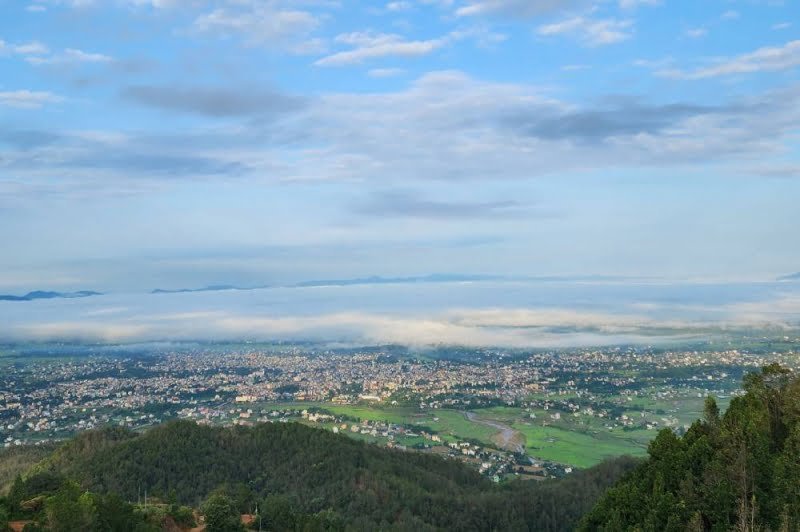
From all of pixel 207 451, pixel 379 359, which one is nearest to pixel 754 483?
pixel 207 451

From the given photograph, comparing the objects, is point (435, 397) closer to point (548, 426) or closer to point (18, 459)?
point (548, 426)

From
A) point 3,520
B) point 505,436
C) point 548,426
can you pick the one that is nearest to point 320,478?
point 3,520

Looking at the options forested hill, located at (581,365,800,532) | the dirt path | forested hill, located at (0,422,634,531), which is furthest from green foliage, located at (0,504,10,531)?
the dirt path

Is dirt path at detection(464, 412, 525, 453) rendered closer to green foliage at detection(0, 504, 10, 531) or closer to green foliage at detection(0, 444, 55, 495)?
green foliage at detection(0, 444, 55, 495)

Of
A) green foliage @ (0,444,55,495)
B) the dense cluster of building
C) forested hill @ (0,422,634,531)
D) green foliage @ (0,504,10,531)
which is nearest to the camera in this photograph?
green foliage @ (0,504,10,531)

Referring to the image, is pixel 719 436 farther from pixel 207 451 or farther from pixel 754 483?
pixel 207 451

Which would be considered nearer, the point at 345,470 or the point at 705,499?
the point at 705,499

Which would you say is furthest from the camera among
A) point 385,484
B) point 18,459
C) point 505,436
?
point 505,436
